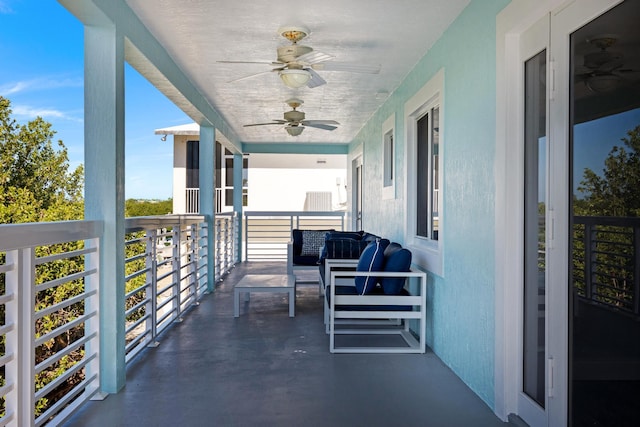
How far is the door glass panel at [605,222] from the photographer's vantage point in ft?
5.69

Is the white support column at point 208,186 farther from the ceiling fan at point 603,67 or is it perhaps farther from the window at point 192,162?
the window at point 192,162

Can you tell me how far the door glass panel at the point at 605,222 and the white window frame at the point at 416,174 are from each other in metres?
1.70

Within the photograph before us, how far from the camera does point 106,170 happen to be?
3.10m

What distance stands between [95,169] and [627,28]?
2.78 meters

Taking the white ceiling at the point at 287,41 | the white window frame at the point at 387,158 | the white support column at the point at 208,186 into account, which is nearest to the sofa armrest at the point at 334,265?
the white window frame at the point at 387,158

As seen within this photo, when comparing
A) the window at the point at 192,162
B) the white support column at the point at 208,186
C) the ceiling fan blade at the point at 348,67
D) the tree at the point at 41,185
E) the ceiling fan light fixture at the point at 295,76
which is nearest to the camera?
the ceiling fan blade at the point at 348,67

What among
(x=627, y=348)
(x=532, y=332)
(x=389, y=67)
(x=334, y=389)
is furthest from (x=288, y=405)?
(x=389, y=67)

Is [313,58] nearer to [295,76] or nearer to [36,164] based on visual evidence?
[295,76]

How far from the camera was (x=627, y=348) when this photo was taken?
1.77 metres

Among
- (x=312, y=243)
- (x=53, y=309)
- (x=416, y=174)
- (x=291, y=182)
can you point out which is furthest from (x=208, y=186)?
(x=291, y=182)

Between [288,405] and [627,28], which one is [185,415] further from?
[627,28]

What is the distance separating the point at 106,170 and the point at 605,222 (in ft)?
8.69

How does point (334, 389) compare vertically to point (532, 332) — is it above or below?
below

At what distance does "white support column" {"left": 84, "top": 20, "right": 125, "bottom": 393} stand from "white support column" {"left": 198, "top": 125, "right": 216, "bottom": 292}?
3.63m
